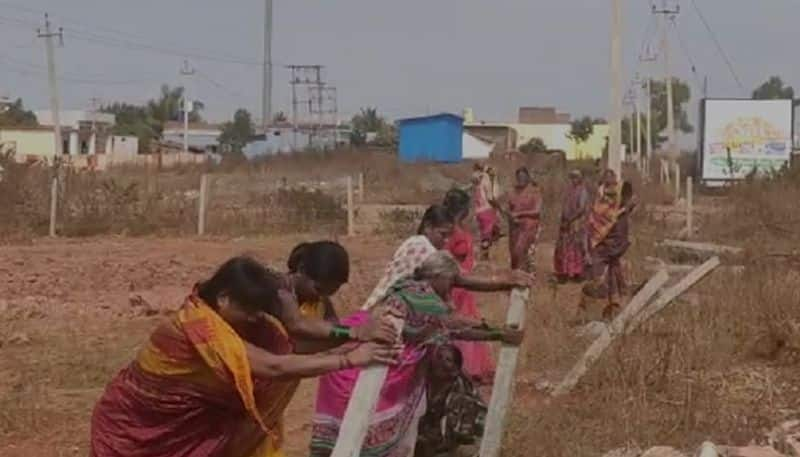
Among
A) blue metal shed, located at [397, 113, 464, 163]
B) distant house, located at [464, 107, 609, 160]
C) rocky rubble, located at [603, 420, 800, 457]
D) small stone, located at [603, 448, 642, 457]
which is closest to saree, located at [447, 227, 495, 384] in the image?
small stone, located at [603, 448, 642, 457]

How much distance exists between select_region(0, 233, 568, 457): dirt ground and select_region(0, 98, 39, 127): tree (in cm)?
4982

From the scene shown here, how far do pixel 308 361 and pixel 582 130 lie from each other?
76.1 metres

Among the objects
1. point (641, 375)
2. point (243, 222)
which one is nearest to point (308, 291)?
point (641, 375)

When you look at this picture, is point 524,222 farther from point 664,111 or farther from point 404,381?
point 664,111

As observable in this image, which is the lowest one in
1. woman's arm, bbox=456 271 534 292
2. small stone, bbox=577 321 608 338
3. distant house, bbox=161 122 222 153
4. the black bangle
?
small stone, bbox=577 321 608 338

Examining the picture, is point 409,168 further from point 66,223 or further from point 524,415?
point 524,415

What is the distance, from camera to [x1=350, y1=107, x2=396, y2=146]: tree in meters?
75.6

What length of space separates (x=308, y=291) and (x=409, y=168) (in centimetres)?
3911

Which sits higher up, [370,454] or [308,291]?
[308,291]

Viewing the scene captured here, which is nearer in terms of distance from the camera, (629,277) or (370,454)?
(370,454)

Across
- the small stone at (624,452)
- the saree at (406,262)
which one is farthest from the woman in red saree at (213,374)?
the small stone at (624,452)

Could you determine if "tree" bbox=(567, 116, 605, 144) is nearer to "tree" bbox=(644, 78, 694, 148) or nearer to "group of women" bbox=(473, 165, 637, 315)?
"tree" bbox=(644, 78, 694, 148)

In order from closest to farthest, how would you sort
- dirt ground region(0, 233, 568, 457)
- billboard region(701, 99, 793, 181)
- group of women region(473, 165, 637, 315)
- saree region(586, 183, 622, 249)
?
dirt ground region(0, 233, 568, 457) → group of women region(473, 165, 637, 315) → saree region(586, 183, 622, 249) → billboard region(701, 99, 793, 181)

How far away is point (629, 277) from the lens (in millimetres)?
14531
